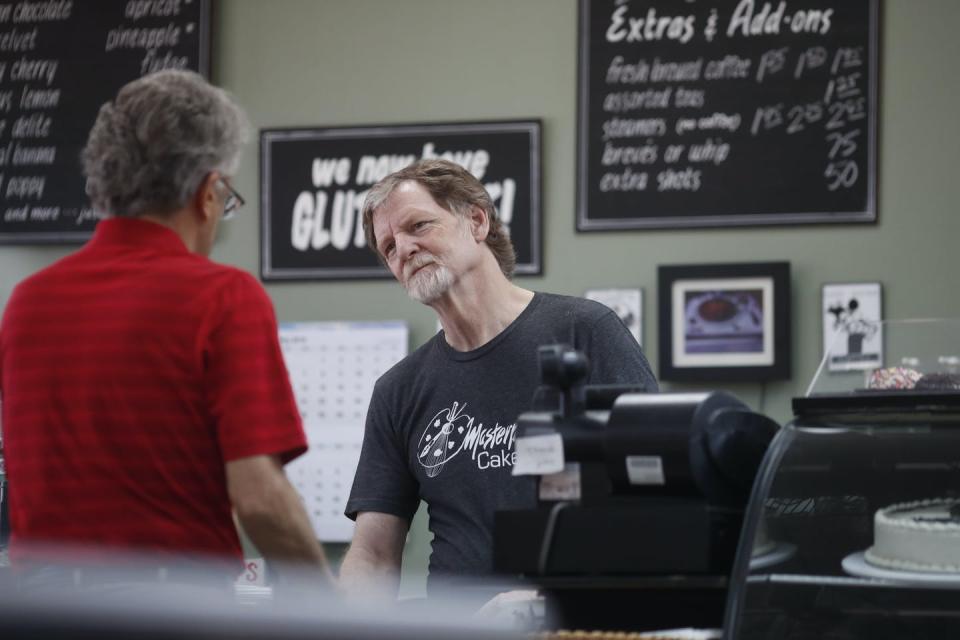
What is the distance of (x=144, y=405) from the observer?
53.1 inches

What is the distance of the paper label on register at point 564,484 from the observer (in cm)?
147

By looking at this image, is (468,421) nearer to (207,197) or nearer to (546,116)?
(207,197)

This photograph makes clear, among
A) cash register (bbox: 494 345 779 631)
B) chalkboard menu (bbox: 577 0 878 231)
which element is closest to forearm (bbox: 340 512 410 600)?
cash register (bbox: 494 345 779 631)

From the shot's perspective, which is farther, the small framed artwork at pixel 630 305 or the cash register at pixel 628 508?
the small framed artwork at pixel 630 305

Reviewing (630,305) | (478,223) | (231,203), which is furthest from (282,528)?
(630,305)

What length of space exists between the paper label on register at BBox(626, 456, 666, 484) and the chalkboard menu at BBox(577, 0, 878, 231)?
85.7 inches

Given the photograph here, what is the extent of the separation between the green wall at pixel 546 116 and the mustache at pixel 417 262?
1344mm

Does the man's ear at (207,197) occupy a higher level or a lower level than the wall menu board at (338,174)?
lower

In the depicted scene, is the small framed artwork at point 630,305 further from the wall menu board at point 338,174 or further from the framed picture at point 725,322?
the wall menu board at point 338,174

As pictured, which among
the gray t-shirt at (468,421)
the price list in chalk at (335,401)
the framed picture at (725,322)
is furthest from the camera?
the price list in chalk at (335,401)

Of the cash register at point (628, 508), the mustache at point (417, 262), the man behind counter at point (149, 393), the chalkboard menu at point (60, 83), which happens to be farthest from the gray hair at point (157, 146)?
the chalkboard menu at point (60, 83)

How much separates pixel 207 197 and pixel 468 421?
801 millimetres

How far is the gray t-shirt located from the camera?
209 centimetres

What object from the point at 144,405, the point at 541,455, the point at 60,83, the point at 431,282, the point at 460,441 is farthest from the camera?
the point at 60,83
